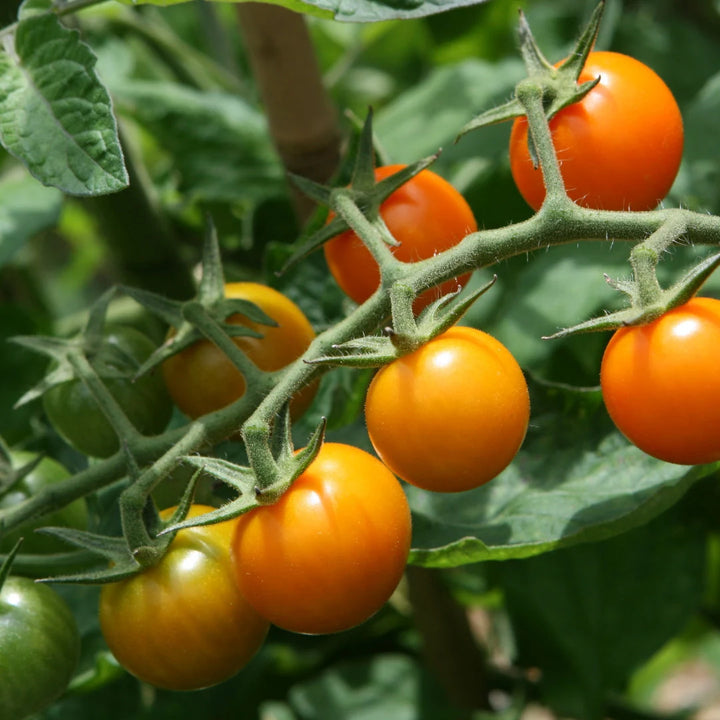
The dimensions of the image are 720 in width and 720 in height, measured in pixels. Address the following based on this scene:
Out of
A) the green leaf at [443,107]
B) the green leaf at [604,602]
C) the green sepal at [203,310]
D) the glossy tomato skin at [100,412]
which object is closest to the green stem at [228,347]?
the green sepal at [203,310]

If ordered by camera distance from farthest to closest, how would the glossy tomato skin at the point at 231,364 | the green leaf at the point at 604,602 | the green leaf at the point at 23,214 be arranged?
1. the green leaf at the point at 604,602
2. the green leaf at the point at 23,214
3. the glossy tomato skin at the point at 231,364

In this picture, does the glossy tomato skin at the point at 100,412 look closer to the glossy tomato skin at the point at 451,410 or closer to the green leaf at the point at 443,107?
the glossy tomato skin at the point at 451,410

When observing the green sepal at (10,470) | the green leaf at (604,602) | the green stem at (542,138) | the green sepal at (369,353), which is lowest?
the green leaf at (604,602)

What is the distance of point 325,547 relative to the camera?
662mm

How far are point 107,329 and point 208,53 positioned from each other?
3.32ft

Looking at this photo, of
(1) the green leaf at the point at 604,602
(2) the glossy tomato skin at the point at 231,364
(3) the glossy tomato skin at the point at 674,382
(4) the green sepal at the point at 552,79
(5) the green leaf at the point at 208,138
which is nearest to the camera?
(3) the glossy tomato skin at the point at 674,382

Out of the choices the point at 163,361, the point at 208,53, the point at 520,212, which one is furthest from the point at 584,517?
the point at 208,53

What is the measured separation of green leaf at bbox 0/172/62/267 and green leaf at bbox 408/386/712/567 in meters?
0.50

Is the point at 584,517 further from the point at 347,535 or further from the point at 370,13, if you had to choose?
the point at 370,13

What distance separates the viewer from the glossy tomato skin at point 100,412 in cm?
86

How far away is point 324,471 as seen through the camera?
0.68 meters

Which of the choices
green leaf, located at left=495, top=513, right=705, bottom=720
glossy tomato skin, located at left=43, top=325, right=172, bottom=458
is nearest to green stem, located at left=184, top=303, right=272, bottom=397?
glossy tomato skin, located at left=43, top=325, right=172, bottom=458

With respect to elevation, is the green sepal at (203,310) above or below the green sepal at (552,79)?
below

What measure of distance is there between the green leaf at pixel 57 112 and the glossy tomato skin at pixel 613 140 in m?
0.30
